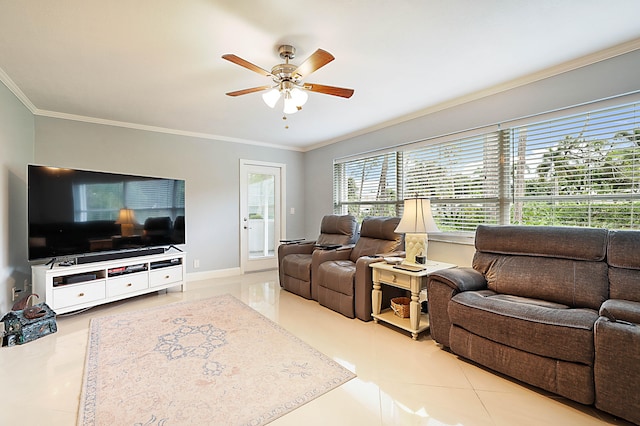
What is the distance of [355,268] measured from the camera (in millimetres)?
3150

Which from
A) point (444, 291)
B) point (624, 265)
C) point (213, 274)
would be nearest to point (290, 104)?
point (444, 291)

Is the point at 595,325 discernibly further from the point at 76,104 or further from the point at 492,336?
the point at 76,104

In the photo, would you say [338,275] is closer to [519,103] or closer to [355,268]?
[355,268]

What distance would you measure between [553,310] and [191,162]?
4.66 m

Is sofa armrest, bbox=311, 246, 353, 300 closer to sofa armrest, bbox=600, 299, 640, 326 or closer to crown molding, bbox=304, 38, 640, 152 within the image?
crown molding, bbox=304, 38, 640, 152

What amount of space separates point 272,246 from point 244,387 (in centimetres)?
371

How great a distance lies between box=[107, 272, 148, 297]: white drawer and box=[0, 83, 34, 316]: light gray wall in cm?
83

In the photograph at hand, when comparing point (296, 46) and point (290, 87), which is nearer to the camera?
point (296, 46)

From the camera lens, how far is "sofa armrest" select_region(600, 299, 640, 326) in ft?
5.09

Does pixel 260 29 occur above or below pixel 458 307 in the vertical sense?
above

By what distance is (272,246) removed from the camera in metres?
5.48

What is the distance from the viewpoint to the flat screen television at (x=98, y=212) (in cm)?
294

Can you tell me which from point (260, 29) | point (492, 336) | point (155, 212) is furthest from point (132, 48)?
point (492, 336)

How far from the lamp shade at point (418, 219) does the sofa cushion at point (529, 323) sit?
0.70 m
